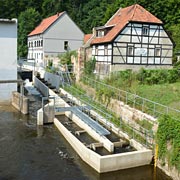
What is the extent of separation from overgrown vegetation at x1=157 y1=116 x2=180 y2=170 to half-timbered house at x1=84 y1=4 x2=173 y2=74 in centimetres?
1567

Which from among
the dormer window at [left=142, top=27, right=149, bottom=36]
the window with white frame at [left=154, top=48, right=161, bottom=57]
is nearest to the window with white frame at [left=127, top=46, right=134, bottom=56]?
the dormer window at [left=142, top=27, right=149, bottom=36]

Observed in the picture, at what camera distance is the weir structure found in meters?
12.5

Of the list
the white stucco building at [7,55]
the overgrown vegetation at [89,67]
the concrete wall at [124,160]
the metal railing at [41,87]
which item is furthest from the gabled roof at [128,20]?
the concrete wall at [124,160]

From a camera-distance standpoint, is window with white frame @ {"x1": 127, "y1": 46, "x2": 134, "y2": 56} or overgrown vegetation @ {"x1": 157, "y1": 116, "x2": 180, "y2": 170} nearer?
overgrown vegetation @ {"x1": 157, "y1": 116, "x2": 180, "y2": 170}

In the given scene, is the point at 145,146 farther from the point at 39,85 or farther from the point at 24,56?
the point at 24,56

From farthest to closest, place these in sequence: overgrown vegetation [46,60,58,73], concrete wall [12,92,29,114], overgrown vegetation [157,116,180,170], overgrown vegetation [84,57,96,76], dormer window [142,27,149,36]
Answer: overgrown vegetation [46,60,58,73] < dormer window [142,27,149,36] < overgrown vegetation [84,57,96,76] < concrete wall [12,92,29,114] < overgrown vegetation [157,116,180,170]

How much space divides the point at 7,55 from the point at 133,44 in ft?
38.8

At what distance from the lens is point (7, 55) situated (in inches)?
1016

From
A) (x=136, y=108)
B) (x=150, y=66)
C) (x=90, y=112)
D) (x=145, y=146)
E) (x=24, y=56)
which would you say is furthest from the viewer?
(x=24, y=56)

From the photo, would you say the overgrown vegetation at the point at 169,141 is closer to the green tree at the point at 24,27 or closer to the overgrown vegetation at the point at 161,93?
the overgrown vegetation at the point at 161,93

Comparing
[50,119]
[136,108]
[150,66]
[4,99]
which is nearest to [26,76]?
[4,99]

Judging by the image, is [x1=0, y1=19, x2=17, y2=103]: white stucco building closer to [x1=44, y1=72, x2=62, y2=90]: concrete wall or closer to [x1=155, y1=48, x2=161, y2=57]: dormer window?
[x1=44, y1=72, x2=62, y2=90]: concrete wall

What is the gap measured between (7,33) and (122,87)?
1134cm

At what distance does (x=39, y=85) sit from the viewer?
3156 centimetres
